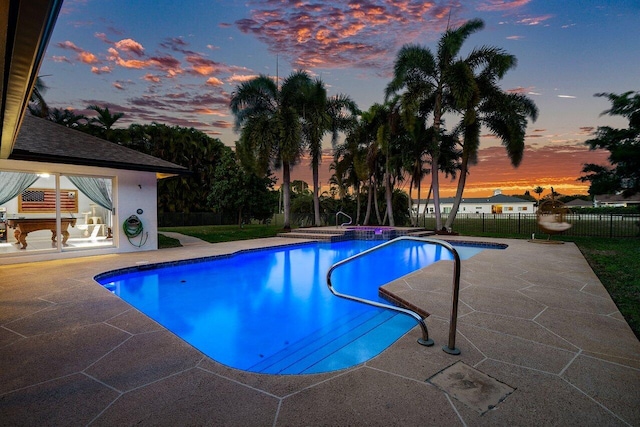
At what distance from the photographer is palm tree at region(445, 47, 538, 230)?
13172mm

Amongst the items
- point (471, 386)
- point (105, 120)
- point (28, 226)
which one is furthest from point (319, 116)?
point (105, 120)

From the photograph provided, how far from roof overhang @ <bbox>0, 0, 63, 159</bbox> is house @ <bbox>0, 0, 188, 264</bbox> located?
310cm

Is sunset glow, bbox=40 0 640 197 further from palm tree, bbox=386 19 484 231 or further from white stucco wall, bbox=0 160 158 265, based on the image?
white stucco wall, bbox=0 160 158 265

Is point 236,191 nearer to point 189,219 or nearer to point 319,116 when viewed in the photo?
point 189,219

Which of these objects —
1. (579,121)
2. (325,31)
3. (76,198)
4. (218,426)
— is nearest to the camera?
(218,426)

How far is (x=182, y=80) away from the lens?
601 inches

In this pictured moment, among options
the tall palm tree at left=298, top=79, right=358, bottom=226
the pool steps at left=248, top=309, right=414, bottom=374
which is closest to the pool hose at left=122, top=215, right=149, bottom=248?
the pool steps at left=248, top=309, right=414, bottom=374

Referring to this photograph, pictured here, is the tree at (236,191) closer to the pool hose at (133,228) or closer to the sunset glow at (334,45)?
the sunset glow at (334,45)

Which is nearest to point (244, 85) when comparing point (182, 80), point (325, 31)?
point (182, 80)

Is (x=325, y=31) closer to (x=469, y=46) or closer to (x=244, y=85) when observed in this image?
(x=244, y=85)

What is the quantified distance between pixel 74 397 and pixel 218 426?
42.4 inches

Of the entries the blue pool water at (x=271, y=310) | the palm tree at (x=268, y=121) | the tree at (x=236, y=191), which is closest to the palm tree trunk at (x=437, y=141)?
the blue pool water at (x=271, y=310)

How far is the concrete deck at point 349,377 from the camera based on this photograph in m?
1.79

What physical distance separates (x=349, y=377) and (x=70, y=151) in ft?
30.1
